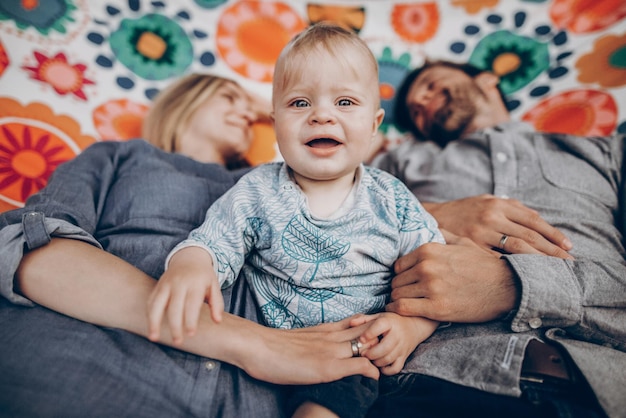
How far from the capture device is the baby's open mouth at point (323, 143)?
92 centimetres

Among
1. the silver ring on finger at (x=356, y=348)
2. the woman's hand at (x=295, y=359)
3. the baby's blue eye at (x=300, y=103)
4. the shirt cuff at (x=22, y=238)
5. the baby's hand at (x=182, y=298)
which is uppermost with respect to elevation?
the baby's blue eye at (x=300, y=103)

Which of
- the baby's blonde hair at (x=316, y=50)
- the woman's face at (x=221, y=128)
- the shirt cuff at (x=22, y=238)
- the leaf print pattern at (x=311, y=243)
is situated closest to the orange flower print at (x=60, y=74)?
the woman's face at (x=221, y=128)

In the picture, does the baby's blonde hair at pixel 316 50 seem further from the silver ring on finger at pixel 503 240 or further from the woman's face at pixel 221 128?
the woman's face at pixel 221 128

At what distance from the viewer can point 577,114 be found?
162cm

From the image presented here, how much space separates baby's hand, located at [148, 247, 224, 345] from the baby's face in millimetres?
342

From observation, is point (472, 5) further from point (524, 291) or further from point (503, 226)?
point (524, 291)

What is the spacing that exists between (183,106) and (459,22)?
1.34 m

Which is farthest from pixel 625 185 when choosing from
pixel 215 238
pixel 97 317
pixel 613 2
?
pixel 97 317

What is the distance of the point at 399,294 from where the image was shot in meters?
0.92

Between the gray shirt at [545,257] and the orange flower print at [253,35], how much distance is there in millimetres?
706

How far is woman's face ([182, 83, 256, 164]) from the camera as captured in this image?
59.2 inches

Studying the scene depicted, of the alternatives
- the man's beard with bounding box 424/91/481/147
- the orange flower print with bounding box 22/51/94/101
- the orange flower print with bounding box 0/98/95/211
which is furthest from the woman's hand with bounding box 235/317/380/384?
the orange flower print with bounding box 22/51/94/101

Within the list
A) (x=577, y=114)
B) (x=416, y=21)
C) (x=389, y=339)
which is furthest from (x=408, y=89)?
(x=389, y=339)

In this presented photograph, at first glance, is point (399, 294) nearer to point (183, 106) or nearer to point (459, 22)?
point (183, 106)
